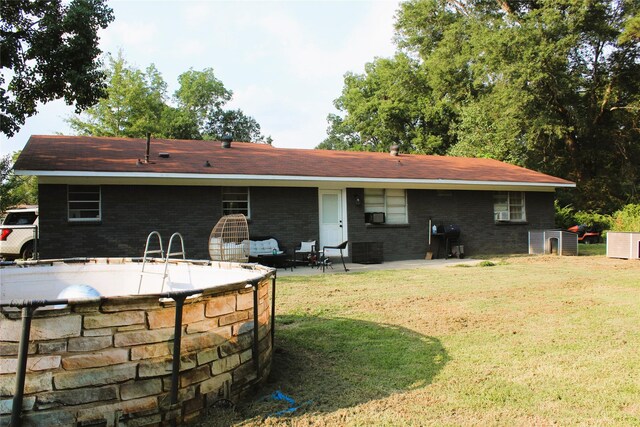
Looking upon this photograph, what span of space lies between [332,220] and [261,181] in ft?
8.33

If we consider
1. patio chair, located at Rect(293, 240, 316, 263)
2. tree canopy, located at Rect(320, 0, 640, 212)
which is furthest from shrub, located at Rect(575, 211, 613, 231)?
patio chair, located at Rect(293, 240, 316, 263)

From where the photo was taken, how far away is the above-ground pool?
2.57 metres

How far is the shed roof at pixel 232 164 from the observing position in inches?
434

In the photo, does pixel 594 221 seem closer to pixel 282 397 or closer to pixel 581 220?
pixel 581 220

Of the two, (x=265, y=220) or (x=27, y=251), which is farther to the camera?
(x=27, y=251)

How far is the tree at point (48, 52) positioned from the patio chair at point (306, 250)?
23.1 feet

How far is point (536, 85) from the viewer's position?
74.1 feet

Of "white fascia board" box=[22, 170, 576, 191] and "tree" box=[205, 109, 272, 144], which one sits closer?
"white fascia board" box=[22, 170, 576, 191]

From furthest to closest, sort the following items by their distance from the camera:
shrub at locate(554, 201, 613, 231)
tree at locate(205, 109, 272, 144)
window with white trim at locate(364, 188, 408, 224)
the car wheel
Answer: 1. tree at locate(205, 109, 272, 144)
2. shrub at locate(554, 201, 613, 231)
3. window with white trim at locate(364, 188, 408, 224)
4. the car wheel

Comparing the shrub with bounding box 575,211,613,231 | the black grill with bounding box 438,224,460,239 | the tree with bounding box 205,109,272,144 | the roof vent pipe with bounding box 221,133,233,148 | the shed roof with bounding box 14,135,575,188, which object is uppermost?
the tree with bounding box 205,109,272,144

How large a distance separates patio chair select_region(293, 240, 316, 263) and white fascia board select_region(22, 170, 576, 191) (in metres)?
1.64

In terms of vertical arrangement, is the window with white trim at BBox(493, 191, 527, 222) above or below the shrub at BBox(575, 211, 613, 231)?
above

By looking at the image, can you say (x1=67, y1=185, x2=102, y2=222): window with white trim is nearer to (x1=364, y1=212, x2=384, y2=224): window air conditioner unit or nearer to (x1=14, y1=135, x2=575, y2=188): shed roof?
(x1=14, y1=135, x2=575, y2=188): shed roof

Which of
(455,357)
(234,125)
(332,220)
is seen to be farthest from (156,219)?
(234,125)
